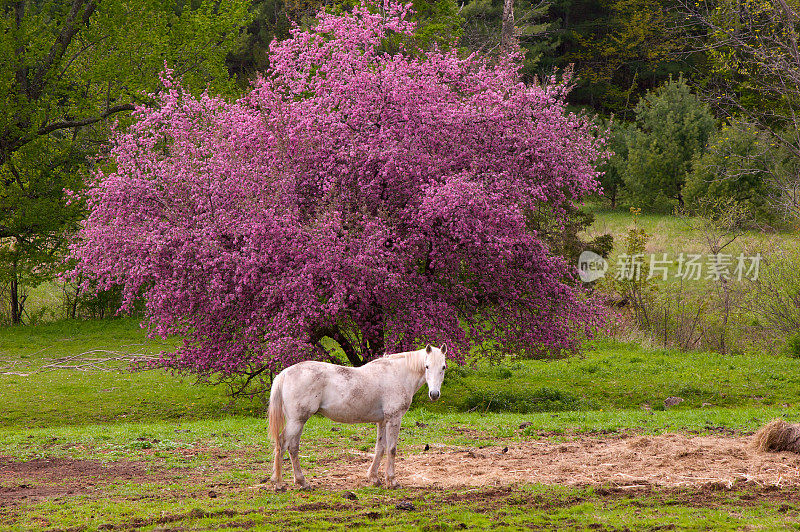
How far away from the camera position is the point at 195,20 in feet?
105

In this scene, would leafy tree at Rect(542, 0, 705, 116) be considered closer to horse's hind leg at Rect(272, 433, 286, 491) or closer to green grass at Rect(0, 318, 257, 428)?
green grass at Rect(0, 318, 257, 428)

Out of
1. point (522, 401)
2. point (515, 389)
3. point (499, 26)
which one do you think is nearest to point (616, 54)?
point (499, 26)

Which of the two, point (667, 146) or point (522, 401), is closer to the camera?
point (522, 401)

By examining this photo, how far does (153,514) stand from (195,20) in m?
26.3

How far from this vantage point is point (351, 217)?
17.6 metres

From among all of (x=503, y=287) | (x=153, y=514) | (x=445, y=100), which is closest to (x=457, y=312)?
(x=503, y=287)

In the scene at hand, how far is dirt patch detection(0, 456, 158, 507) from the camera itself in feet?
36.0

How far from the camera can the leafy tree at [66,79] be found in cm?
2736

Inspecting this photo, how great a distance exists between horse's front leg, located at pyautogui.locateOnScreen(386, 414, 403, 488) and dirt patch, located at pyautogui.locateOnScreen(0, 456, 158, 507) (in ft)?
11.8

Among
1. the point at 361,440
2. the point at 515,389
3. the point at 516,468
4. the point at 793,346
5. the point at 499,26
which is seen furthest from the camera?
the point at 499,26

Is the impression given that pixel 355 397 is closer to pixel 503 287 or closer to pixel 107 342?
pixel 503 287

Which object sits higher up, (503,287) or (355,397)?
(503,287)

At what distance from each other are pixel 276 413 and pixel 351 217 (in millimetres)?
7489

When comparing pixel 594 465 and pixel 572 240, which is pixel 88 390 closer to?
pixel 594 465
